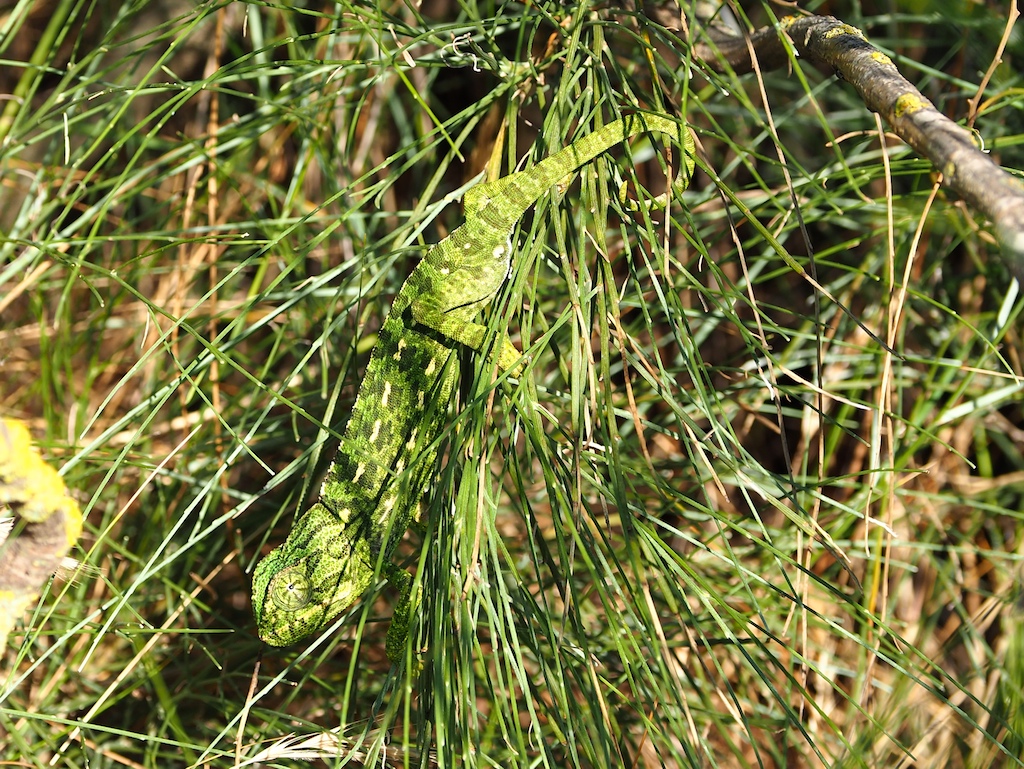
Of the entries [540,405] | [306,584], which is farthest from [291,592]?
[540,405]

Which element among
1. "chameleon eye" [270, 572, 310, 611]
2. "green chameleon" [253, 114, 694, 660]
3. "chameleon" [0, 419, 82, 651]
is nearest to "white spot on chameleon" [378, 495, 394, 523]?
"green chameleon" [253, 114, 694, 660]

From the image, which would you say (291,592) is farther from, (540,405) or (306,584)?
(540,405)

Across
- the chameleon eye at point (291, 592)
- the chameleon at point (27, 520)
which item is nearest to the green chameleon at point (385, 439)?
the chameleon eye at point (291, 592)

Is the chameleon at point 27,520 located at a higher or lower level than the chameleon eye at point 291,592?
higher

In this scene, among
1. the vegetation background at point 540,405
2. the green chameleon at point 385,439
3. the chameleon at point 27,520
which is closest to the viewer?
the chameleon at point 27,520

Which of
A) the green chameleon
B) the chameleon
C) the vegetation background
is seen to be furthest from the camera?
the green chameleon

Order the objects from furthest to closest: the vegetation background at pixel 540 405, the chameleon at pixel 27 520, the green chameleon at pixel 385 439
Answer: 1. the green chameleon at pixel 385 439
2. the vegetation background at pixel 540 405
3. the chameleon at pixel 27 520

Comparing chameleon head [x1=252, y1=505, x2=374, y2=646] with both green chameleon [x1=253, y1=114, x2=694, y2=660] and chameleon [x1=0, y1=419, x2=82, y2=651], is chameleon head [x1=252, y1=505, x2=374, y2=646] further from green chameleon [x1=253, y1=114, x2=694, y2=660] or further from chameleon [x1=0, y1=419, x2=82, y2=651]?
chameleon [x1=0, y1=419, x2=82, y2=651]

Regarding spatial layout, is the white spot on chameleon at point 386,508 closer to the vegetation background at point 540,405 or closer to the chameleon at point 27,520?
the vegetation background at point 540,405

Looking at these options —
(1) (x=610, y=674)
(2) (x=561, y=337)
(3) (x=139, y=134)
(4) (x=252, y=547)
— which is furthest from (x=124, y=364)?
(1) (x=610, y=674)
